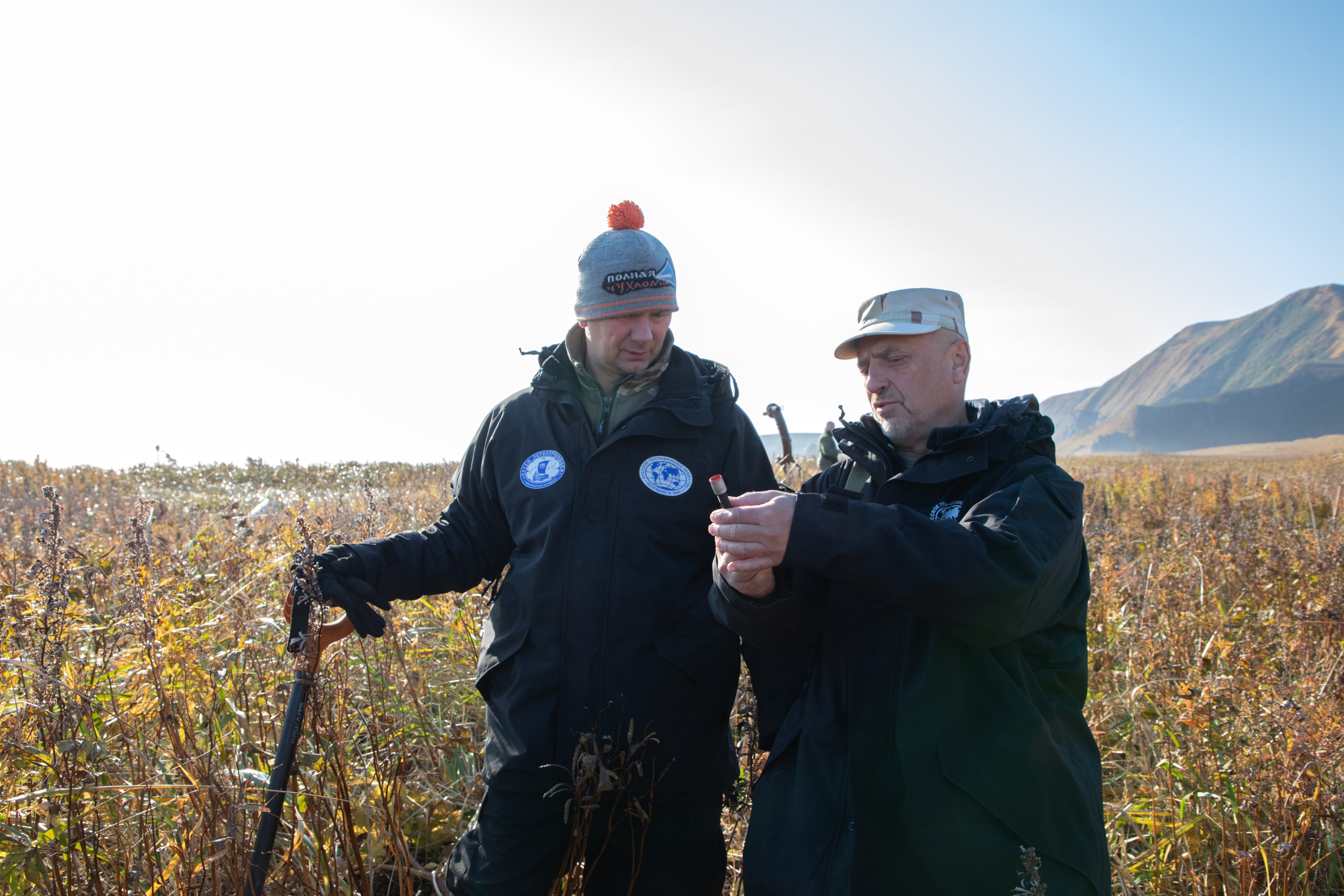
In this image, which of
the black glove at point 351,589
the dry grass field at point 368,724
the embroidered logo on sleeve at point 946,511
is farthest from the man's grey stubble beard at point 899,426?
the black glove at point 351,589

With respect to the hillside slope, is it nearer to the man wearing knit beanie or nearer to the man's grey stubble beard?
the man's grey stubble beard

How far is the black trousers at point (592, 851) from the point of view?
2059 millimetres

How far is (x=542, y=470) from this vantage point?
2.27m

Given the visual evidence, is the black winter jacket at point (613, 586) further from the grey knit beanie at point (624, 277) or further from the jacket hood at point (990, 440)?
the jacket hood at point (990, 440)

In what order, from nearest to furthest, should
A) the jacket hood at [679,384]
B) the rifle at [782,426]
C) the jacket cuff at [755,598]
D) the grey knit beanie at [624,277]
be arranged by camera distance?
1. the jacket cuff at [755,598]
2. the jacket hood at [679,384]
3. the grey knit beanie at [624,277]
4. the rifle at [782,426]

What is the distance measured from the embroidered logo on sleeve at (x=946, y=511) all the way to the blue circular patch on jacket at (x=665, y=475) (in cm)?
71

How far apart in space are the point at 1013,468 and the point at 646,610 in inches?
41.2

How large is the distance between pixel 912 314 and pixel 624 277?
2.96 ft

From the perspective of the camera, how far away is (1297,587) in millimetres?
4621

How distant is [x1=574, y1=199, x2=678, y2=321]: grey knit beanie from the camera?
2.34 m

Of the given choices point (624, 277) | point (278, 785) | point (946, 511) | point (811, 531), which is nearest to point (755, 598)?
point (811, 531)

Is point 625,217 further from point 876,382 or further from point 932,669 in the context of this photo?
point 932,669

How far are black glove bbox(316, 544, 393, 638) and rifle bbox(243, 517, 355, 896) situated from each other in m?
0.08

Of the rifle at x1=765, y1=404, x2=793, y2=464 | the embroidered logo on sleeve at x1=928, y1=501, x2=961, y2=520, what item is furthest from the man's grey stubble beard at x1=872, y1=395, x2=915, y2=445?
the rifle at x1=765, y1=404, x2=793, y2=464
